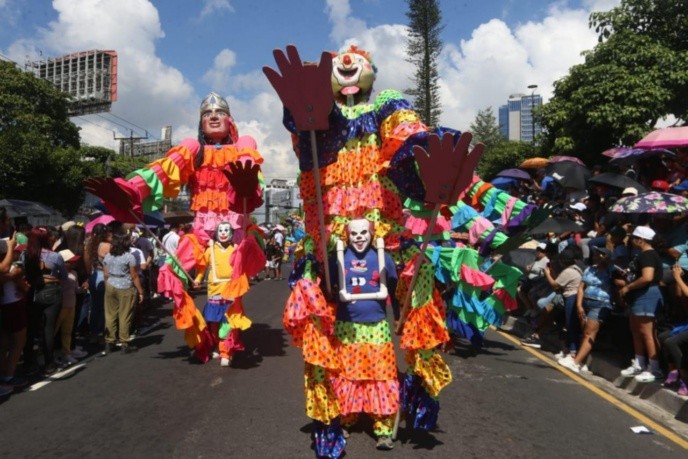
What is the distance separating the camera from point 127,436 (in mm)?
4348

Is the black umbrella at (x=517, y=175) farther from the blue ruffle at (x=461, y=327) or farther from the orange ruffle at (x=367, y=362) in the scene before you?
the orange ruffle at (x=367, y=362)

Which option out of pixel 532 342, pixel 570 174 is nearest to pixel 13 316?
pixel 532 342

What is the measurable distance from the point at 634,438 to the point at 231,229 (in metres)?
4.64

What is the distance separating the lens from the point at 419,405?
4055mm

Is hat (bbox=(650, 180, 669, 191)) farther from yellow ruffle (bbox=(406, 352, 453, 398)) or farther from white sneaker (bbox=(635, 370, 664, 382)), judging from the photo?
yellow ruffle (bbox=(406, 352, 453, 398))

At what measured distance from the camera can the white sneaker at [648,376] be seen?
5.75 metres

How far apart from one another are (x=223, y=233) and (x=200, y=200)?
0.54m

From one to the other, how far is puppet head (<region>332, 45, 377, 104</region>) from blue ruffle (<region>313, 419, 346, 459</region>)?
2.47 meters

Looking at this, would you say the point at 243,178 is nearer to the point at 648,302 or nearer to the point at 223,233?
the point at 223,233

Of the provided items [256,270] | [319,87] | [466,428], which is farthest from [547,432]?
[256,270]

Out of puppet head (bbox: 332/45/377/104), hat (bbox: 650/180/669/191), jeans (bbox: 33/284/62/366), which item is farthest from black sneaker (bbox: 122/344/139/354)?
hat (bbox: 650/180/669/191)

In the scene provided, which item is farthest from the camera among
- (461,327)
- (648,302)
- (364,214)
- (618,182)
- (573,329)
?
(618,182)

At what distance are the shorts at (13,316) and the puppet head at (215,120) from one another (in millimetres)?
2882

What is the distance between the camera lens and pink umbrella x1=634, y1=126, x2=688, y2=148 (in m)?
9.19
